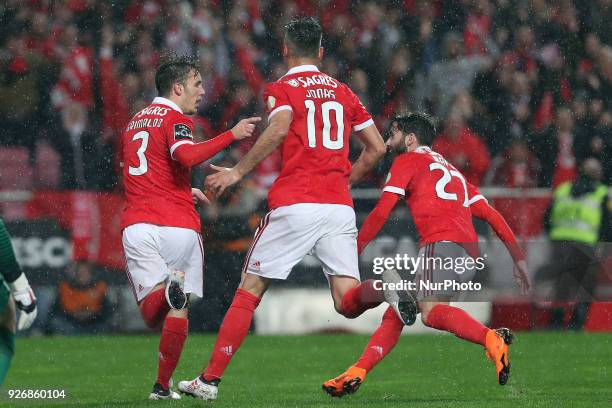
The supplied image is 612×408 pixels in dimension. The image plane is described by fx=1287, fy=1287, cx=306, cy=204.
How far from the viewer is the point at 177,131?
7.04 metres

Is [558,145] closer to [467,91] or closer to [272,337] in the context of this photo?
[467,91]

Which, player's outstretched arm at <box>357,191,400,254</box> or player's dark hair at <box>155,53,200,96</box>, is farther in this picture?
player's dark hair at <box>155,53,200,96</box>

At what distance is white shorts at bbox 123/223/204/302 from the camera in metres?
7.07

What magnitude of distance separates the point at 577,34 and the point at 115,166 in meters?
4.95

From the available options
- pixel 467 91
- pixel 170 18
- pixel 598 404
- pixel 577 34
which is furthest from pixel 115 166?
pixel 598 404

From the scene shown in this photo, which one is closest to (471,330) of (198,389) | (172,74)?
(198,389)

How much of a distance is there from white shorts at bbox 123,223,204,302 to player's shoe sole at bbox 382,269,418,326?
1.10 m

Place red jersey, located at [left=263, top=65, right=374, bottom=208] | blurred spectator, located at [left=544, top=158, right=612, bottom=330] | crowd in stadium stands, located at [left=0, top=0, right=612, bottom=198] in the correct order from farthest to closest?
crowd in stadium stands, located at [left=0, top=0, right=612, bottom=198]
blurred spectator, located at [left=544, top=158, right=612, bottom=330]
red jersey, located at [left=263, top=65, right=374, bottom=208]

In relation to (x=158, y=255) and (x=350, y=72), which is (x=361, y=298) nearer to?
(x=158, y=255)

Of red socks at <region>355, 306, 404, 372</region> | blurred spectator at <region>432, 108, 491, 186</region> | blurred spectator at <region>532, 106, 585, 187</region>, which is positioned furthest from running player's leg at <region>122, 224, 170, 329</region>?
blurred spectator at <region>532, 106, 585, 187</region>

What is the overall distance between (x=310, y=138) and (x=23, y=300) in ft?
7.40

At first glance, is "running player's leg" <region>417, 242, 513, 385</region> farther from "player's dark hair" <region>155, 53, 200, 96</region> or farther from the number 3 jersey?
"player's dark hair" <region>155, 53, 200, 96</region>

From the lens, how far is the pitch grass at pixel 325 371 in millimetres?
7000

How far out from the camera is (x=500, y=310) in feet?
37.8
